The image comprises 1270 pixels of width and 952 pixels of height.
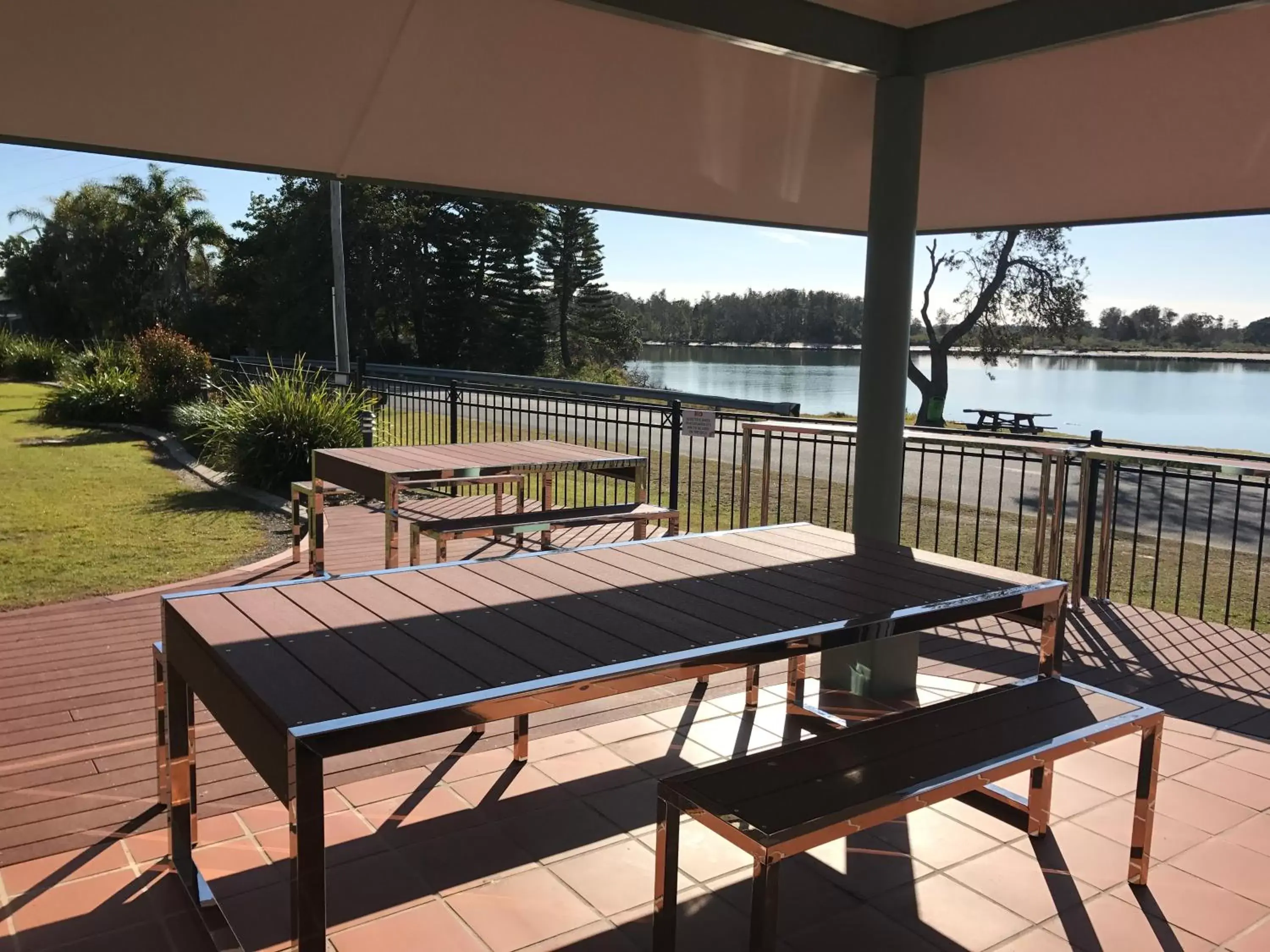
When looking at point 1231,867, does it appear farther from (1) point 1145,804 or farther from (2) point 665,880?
(2) point 665,880

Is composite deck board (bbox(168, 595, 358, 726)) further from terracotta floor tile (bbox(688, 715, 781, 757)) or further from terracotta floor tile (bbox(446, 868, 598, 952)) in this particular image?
terracotta floor tile (bbox(688, 715, 781, 757))

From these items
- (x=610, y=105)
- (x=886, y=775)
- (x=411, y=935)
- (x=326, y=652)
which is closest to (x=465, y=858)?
(x=411, y=935)

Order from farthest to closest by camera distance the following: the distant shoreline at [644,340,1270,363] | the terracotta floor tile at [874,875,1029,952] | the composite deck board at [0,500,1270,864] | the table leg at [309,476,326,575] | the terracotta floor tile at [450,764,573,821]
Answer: the distant shoreline at [644,340,1270,363] < the table leg at [309,476,326,575] < the terracotta floor tile at [450,764,573,821] < the composite deck board at [0,500,1270,864] < the terracotta floor tile at [874,875,1029,952]

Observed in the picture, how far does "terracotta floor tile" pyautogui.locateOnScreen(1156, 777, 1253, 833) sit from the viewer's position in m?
3.27

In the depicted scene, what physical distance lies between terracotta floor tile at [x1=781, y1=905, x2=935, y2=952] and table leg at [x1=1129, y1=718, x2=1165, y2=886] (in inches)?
31.9

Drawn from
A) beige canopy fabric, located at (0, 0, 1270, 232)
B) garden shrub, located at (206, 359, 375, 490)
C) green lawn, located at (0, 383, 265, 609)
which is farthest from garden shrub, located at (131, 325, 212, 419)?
beige canopy fabric, located at (0, 0, 1270, 232)

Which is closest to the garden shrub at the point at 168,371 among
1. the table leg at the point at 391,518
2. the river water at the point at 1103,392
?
the table leg at the point at 391,518

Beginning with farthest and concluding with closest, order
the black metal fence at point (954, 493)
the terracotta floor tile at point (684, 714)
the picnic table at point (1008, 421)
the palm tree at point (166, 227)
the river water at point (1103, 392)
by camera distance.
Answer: the palm tree at point (166, 227)
the river water at point (1103, 392)
the picnic table at point (1008, 421)
the black metal fence at point (954, 493)
the terracotta floor tile at point (684, 714)

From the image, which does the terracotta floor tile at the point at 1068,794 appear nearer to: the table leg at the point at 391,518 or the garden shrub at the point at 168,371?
the table leg at the point at 391,518

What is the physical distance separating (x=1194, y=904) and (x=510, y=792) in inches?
87.2

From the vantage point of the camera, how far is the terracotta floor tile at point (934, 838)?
303 cm

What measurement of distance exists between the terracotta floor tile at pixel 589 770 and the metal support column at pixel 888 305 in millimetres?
1346

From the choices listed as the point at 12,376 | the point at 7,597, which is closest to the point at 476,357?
the point at 12,376

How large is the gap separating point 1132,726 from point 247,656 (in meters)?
2.42
